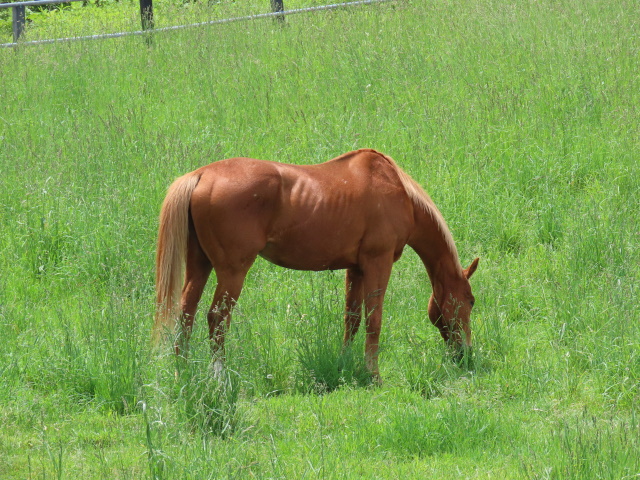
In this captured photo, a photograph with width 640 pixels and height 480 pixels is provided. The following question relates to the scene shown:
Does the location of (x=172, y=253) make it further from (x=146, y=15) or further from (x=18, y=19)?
(x=18, y=19)

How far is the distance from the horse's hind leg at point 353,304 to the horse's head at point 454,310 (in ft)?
1.74

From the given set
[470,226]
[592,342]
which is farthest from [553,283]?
[470,226]

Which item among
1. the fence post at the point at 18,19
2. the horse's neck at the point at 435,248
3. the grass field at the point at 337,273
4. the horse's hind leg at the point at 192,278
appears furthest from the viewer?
the fence post at the point at 18,19

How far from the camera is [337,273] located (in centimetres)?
695

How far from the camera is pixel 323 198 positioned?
17.9 ft

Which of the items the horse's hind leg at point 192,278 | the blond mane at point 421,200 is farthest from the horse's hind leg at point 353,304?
the horse's hind leg at point 192,278

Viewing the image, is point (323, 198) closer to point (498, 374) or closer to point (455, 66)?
point (498, 374)

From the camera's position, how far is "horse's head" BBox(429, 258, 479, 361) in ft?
18.7

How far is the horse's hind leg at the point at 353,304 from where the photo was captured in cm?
577

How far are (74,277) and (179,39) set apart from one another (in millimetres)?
6089

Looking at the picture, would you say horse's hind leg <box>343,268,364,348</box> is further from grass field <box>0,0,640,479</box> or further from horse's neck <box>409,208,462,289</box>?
horse's neck <box>409,208,462,289</box>

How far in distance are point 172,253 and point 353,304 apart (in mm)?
1425

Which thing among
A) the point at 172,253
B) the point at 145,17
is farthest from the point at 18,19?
the point at 172,253

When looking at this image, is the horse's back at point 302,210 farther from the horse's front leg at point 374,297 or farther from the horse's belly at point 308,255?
the horse's front leg at point 374,297
